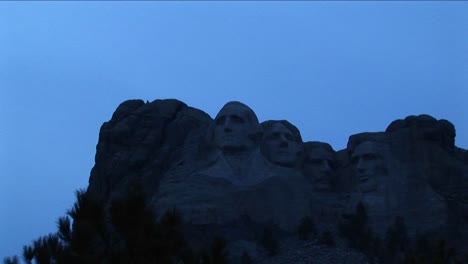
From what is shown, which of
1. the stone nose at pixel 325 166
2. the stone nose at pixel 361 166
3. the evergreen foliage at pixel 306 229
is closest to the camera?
the evergreen foliage at pixel 306 229

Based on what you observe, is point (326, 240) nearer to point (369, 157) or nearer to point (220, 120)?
point (369, 157)

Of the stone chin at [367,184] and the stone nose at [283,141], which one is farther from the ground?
the stone nose at [283,141]

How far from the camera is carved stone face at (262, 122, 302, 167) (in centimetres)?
2345

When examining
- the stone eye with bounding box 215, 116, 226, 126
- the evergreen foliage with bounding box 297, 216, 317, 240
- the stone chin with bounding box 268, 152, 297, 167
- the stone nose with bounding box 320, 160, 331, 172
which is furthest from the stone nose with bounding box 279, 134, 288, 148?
the evergreen foliage with bounding box 297, 216, 317, 240

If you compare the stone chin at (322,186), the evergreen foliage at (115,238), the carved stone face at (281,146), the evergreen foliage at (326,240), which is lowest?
the evergreen foliage at (115,238)

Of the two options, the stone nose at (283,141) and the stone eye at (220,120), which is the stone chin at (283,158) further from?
the stone eye at (220,120)

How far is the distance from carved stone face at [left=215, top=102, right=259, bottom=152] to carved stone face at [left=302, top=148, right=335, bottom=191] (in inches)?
50.5

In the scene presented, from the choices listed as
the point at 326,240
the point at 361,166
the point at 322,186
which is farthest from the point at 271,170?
the point at 326,240

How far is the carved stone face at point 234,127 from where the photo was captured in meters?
23.0

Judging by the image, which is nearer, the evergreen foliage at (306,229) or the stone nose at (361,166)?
the evergreen foliage at (306,229)

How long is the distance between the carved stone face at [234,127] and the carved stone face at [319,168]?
1282mm

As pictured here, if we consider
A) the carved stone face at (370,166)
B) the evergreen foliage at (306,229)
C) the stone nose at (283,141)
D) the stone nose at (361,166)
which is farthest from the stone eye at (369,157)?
the evergreen foliage at (306,229)

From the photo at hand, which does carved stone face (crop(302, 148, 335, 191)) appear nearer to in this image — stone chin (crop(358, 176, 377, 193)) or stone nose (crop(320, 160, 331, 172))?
stone nose (crop(320, 160, 331, 172))

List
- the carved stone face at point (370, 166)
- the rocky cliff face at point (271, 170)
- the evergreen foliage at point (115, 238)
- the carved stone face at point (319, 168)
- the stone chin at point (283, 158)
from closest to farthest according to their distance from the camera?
the evergreen foliage at point (115, 238), the rocky cliff face at point (271, 170), the carved stone face at point (370, 166), the stone chin at point (283, 158), the carved stone face at point (319, 168)
